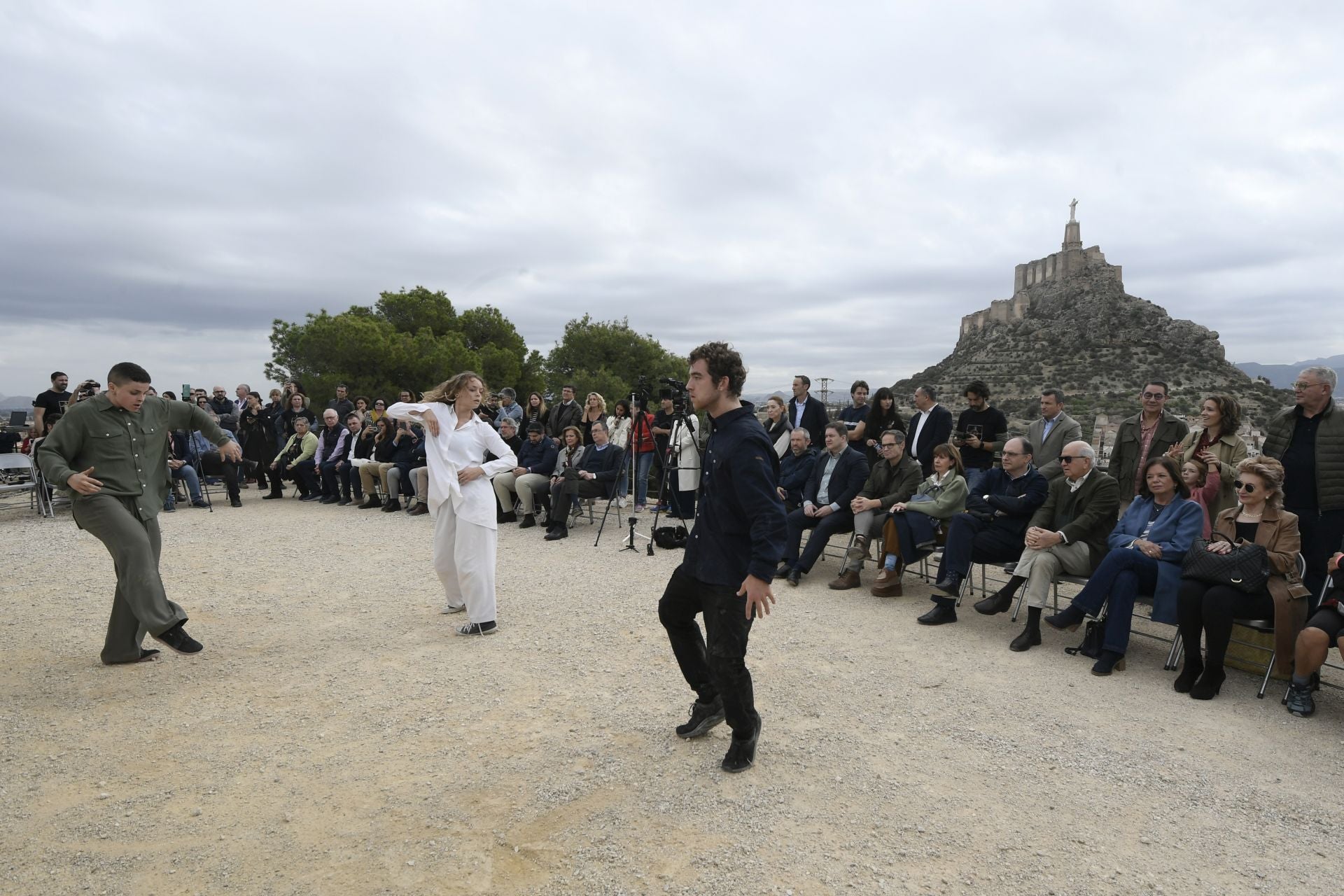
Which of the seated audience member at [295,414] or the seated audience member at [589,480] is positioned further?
the seated audience member at [295,414]

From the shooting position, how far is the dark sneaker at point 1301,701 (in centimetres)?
413

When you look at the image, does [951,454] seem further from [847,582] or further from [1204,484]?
[1204,484]

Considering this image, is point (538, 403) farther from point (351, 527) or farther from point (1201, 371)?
point (1201, 371)

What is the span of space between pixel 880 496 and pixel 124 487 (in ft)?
19.4

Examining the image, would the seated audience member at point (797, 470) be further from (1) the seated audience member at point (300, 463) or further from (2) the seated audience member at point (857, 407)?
(1) the seated audience member at point (300, 463)

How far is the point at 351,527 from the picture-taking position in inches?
399

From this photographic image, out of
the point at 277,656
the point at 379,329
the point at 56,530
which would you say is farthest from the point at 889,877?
the point at 379,329

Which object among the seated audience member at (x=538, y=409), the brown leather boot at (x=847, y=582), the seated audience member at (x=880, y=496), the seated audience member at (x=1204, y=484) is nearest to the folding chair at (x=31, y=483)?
the seated audience member at (x=538, y=409)

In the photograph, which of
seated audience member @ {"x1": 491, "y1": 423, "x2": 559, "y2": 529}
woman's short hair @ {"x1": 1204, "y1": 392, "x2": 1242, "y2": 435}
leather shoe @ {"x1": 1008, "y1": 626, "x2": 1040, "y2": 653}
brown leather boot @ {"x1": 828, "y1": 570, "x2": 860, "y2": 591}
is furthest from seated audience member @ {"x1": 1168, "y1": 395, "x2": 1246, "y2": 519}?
seated audience member @ {"x1": 491, "y1": 423, "x2": 559, "y2": 529}

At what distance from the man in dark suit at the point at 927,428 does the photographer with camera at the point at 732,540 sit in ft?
18.2

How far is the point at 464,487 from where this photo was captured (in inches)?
218

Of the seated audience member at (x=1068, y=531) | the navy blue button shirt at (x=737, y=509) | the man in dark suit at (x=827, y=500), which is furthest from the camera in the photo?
the man in dark suit at (x=827, y=500)

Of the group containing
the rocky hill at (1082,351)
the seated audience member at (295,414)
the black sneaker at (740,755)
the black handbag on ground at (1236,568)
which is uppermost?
the rocky hill at (1082,351)

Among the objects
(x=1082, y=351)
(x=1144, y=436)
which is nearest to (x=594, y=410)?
(x=1144, y=436)
